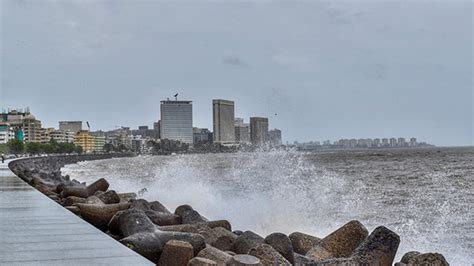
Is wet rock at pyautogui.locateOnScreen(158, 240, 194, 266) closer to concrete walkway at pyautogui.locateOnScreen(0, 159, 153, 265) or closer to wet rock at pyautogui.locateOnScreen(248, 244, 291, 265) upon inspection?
concrete walkway at pyautogui.locateOnScreen(0, 159, 153, 265)

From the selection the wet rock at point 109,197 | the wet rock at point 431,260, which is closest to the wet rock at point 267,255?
the wet rock at point 431,260

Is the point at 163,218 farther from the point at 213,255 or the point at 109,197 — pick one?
the point at 213,255

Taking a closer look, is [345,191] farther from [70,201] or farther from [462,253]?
[70,201]

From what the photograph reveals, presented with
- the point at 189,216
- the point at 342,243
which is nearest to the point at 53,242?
the point at 342,243

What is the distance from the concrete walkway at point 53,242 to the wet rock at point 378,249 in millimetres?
2797

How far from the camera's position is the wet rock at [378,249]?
6.23m

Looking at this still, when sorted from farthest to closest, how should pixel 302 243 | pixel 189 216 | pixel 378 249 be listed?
pixel 189 216
pixel 302 243
pixel 378 249

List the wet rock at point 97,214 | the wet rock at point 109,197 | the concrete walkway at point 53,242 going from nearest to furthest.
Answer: the concrete walkway at point 53,242 < the wet rock at point 97,214 < the wet rock at point 109,197

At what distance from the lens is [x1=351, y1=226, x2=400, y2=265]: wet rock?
6227mm

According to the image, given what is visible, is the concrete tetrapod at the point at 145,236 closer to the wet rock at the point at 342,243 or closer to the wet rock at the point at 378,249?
the wet rock at the point at 342,243

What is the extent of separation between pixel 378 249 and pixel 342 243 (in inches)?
43.1

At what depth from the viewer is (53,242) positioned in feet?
17.6

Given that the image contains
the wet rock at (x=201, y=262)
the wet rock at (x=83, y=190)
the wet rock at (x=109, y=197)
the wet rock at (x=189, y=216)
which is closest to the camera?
the wet rock at (x=201, y=262)

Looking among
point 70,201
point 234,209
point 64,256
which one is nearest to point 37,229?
point 64,256
